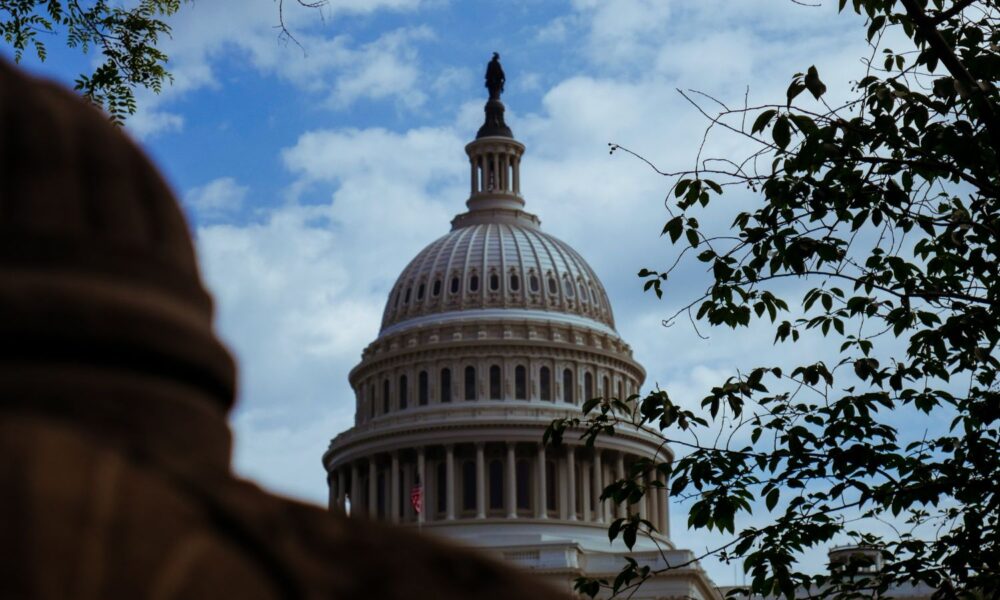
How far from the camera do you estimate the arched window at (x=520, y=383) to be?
89875 millimetres

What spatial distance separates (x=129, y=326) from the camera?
1314mm

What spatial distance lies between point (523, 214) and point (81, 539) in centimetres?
10015

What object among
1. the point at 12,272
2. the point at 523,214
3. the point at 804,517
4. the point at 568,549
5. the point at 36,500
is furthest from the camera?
the point at 523,214

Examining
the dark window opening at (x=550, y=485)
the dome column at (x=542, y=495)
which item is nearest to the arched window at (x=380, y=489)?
the dome column at (x=542, y=495)

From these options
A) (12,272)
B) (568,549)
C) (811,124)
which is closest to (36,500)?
(12,272)

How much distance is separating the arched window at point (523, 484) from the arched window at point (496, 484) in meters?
1.04

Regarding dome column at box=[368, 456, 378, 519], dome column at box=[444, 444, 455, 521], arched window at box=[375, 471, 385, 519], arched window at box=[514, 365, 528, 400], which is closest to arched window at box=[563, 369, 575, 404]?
arched window at box=[514, 365, 528, 400]

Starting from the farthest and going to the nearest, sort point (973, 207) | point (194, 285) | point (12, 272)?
point (973, 207), point (194, 285), point (12, 272)

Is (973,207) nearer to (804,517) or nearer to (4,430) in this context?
(804,517)

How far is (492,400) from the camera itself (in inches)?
3489

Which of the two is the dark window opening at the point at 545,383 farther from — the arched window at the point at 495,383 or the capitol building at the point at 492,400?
the arched window at the point at 495,383

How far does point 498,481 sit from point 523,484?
1594 millimetres

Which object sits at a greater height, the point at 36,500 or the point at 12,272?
the point at 12,272

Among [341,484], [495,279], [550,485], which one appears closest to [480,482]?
[550,485]
